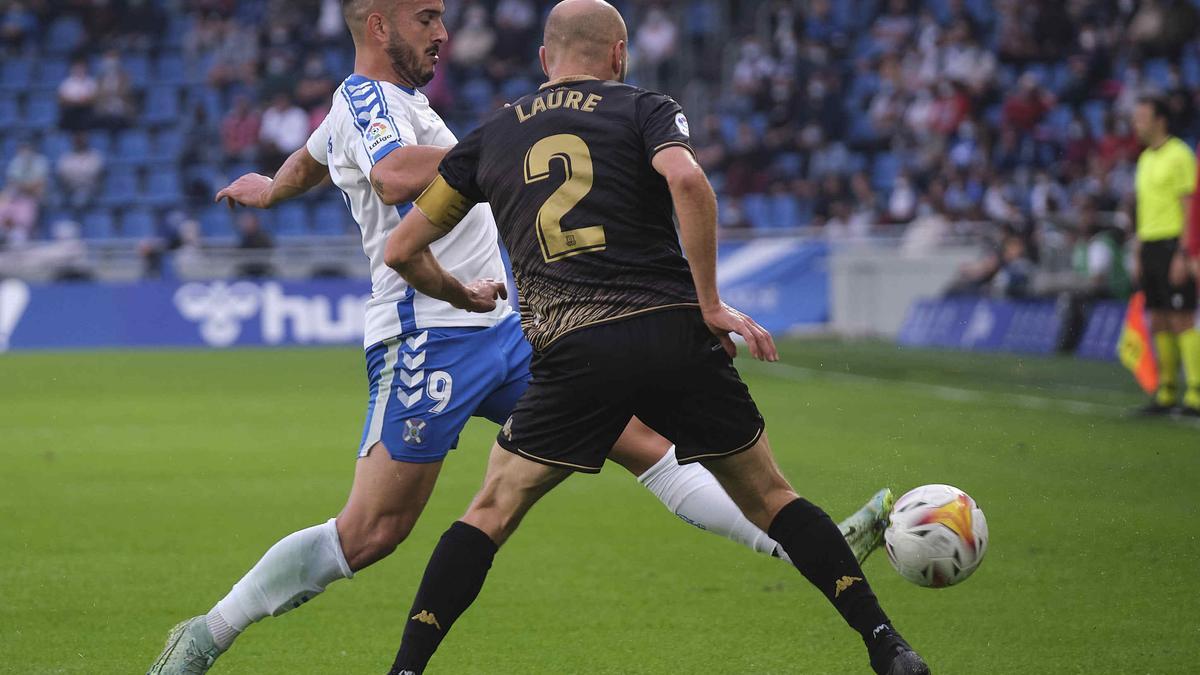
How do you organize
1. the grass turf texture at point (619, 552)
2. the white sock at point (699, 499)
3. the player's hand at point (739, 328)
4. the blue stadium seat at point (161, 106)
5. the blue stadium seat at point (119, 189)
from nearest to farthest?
the player's hand at point (739, 328)
the grass turf texture at point (619, 552)
the white sock at point (699, 499)
the blue stadium seat at point (119, 189)
the blue stadium seat at point (161, 106)

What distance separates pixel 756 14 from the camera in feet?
96.9

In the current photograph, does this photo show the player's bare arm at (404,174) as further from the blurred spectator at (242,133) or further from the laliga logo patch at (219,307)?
the blurred spectator at (242,133)

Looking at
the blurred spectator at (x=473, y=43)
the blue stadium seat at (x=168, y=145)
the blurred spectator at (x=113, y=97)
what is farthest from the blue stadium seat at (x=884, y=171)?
the blurred spectator at (x=113, y=97)

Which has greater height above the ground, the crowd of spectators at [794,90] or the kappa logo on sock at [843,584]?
the kappa logo on sock at [843,584]

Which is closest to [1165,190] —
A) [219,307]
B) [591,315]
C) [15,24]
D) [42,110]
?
[591,315]

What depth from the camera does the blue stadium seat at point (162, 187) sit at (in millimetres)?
26438

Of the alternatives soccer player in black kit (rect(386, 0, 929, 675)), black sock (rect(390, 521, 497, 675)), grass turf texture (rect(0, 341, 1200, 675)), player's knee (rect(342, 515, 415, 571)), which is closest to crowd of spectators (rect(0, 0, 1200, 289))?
grass turf texture (rect(0, 341, 1200, 675))

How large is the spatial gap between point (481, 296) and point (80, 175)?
2298cm

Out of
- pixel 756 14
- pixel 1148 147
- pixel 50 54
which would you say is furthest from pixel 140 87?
pixel 1148 147

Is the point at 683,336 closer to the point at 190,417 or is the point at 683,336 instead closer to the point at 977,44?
the point at 190,417

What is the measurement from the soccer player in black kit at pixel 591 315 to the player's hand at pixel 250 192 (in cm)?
111

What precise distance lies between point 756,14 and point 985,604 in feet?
80.9

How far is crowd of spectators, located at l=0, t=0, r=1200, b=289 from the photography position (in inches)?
950

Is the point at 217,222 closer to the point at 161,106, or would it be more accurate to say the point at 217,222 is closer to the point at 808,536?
the point at 161,106
